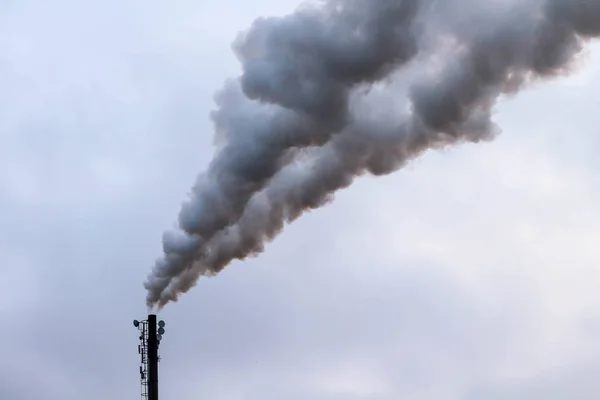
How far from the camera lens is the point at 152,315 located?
8788cm

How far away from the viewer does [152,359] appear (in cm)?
8688

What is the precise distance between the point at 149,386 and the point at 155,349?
6.92 ft

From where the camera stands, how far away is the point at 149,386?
86.3 metres

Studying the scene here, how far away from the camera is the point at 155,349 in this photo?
286ft

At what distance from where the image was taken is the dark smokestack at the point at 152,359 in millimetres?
86306

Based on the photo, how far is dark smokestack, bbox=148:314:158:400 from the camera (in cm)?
8631

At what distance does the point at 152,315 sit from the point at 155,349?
1897 mm

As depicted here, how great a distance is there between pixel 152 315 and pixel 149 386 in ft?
13.0
